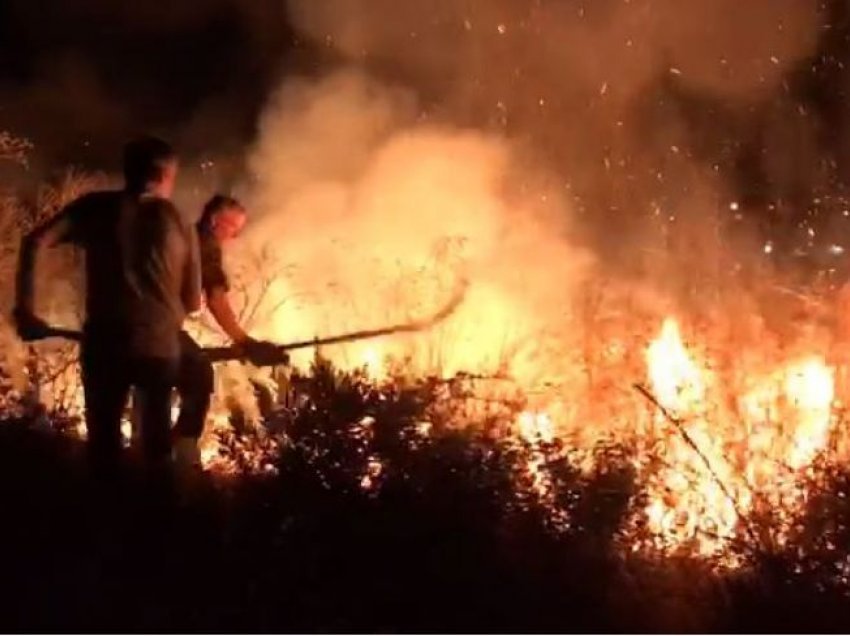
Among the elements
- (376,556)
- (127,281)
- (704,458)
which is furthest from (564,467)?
(127,281)

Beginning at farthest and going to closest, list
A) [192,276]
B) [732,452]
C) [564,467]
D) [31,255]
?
1. [732,452]
2. [192,276]
3. [31,255]
4. [564,467]

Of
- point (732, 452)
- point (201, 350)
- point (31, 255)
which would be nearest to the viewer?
point (31, 255)

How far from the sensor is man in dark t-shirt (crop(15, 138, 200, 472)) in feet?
18.1

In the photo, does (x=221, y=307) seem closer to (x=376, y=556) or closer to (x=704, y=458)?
(x=376, y=556)

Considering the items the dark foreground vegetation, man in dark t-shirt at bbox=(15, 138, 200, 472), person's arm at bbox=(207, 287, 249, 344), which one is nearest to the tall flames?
the dark foreground vegetation

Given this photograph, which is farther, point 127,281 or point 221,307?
point 221,307

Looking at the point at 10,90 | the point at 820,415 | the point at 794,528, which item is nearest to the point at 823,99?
the point at 10,90

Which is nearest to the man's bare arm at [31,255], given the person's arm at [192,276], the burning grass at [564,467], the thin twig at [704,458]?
the person's arm at [192,276]

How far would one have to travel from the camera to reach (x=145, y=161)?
18.2 ft

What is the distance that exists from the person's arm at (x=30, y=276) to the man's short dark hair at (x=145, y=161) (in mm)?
320

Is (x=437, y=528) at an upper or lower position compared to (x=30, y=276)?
lower

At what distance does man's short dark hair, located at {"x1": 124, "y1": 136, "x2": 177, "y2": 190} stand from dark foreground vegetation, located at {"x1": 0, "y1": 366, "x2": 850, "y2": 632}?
0.99 m

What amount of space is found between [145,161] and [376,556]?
1717mm

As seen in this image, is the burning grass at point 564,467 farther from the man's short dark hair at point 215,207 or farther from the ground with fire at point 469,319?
the man's short dark hair at point 215,207
